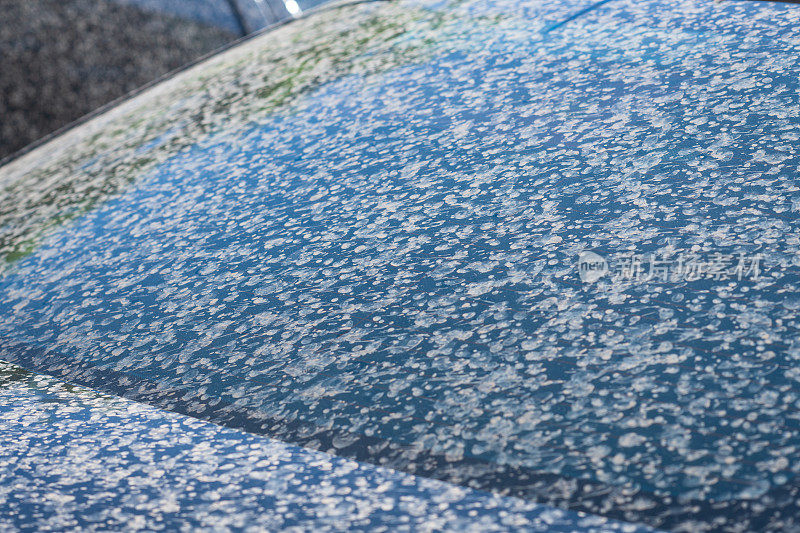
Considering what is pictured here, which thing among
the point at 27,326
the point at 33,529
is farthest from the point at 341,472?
the point at 27,326

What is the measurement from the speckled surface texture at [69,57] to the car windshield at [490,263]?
1.29 meters

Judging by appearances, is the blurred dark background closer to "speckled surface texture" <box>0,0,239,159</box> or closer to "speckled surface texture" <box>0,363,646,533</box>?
"speckled surface texture" <box>0,0,239,159</box>

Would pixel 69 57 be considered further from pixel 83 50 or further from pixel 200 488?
pixel 200 488

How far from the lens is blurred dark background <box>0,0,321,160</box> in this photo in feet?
6.82

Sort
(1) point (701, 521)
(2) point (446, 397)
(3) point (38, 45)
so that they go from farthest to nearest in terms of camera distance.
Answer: (3) point (38, 45) < (2) point (446, 397) < (1) point (701, 521)

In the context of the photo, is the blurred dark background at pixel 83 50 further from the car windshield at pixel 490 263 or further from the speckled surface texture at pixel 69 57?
the car windshield at pixel 490 263

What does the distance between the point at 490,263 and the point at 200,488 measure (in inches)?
10.1

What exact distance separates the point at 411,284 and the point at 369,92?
1.29 ft

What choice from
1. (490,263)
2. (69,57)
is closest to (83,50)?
(69,57)

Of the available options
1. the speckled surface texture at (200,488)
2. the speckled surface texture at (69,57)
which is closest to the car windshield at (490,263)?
the speckled surface texture at (200,488)

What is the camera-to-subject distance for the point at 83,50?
7.11 feet

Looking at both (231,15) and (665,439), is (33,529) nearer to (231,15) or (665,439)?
(665,439)

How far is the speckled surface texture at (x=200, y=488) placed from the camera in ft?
1.30

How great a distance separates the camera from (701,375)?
0.43 m
